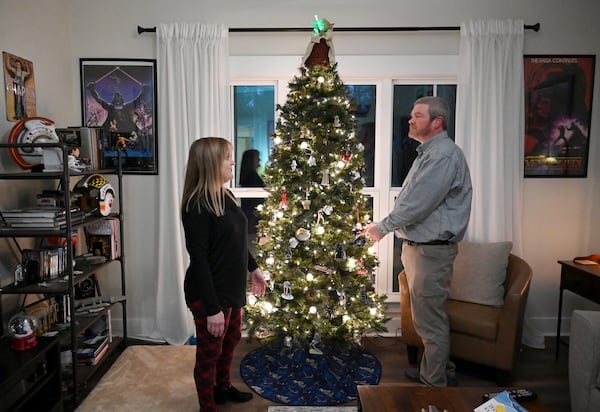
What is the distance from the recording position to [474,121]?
3352 mm

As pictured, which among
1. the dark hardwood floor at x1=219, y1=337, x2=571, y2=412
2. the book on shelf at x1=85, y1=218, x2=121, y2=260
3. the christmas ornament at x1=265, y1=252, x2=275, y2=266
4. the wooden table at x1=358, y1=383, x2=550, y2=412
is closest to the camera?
the wooden table at x1=358, y1=383, x2=550, y2=412

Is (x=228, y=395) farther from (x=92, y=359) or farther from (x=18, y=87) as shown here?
(x=18, y=87)

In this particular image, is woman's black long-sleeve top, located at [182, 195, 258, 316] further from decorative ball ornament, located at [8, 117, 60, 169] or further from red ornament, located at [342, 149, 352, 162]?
decorative ball ornament, located at [8, 117, 60, 169]

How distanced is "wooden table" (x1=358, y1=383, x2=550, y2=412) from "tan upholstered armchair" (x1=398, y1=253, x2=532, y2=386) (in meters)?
0.90

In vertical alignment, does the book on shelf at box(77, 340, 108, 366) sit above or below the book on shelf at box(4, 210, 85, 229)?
below

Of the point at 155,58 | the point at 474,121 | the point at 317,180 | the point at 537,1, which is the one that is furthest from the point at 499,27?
the point at 155,58

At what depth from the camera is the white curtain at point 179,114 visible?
10.9ft

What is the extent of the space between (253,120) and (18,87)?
172cm

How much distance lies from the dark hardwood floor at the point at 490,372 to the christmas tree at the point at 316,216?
39 centimetres

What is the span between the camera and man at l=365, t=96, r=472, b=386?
8.05 ft

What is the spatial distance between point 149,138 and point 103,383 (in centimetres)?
186

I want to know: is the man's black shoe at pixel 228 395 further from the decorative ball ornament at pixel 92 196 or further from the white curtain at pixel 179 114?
the decorative ball ornament at pixel 92 196

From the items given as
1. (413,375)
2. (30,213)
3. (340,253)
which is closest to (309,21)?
(340,253)

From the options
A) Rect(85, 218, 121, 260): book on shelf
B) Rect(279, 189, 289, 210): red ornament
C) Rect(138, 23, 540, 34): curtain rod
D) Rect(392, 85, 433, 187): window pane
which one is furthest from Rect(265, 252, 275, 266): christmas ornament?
Rect(138, 23, 540, 34): curtain rod
